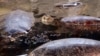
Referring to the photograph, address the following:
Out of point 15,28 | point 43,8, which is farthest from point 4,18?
point 43,8

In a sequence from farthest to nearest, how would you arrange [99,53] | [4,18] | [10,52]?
[4,18] → [10,52] → [99,53]

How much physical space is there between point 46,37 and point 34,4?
1.54 feet

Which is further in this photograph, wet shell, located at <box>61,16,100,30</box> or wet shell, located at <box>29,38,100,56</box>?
wet shell, located at <box>61,16,100,30</box>

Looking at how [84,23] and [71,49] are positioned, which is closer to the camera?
[71,49]

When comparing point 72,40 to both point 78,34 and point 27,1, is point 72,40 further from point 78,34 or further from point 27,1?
point 27,1

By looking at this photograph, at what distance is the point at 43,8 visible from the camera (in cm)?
123

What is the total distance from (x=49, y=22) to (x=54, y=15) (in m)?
0.10

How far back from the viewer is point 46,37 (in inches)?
34.8

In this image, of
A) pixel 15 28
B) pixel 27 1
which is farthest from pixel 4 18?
pixel 27 1

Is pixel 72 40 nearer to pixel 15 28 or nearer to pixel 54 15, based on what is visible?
pixel 15 28

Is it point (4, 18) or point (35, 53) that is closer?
point (35, 53)

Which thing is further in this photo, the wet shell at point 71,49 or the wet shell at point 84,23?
the wet shell at point 84,23

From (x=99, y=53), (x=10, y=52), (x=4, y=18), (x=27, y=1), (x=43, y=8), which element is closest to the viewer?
(x=99, y=53)

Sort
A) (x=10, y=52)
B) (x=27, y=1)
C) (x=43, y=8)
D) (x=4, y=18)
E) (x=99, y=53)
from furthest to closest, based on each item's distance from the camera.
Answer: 1. (x=27, y=1)
2. (x=43, y=8)
3. (x=4, y=18)
4. (x=10, y=52)
5. (x=99, y=53)
